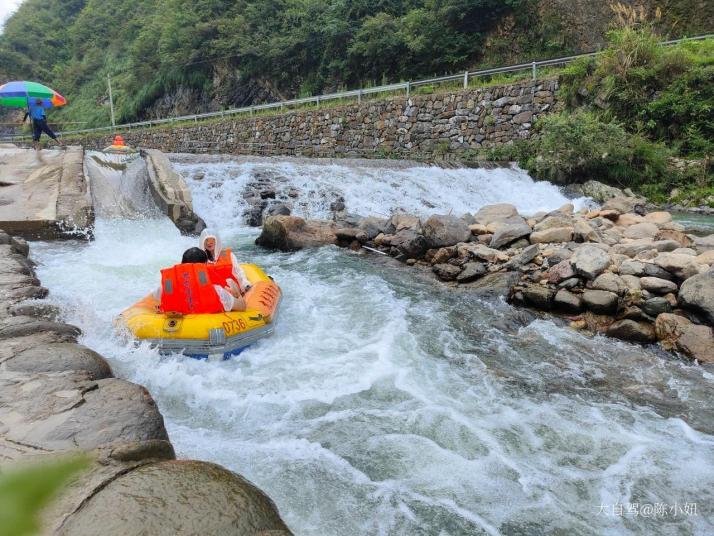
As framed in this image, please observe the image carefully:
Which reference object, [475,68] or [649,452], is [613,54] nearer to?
[475,68]

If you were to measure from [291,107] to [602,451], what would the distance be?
20.0 m

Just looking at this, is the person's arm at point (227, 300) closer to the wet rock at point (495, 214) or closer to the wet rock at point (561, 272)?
the wet rock at point (561, 272)

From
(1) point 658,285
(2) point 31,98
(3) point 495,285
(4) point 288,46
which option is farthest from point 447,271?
(4) point 288,46

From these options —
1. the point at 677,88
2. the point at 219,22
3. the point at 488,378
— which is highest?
the point at 219,22

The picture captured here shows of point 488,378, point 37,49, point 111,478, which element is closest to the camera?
point 111,478

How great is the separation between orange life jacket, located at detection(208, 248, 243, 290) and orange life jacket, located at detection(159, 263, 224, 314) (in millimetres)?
140

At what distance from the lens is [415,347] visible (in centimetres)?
461

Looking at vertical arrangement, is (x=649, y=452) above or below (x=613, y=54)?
below

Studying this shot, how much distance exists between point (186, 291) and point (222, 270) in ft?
1.74

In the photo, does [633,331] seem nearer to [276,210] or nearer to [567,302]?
Result: [567,302]

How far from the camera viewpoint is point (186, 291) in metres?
4.25

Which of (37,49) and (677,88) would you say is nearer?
(677,88)

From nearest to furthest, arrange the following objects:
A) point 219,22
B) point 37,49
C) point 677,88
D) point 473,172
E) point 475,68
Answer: point 677,88 → point 473,172 → point 475,68 → point 219,22 → point 37,49

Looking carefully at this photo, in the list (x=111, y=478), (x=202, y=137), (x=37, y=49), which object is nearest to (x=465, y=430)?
(x=111, y=478)
